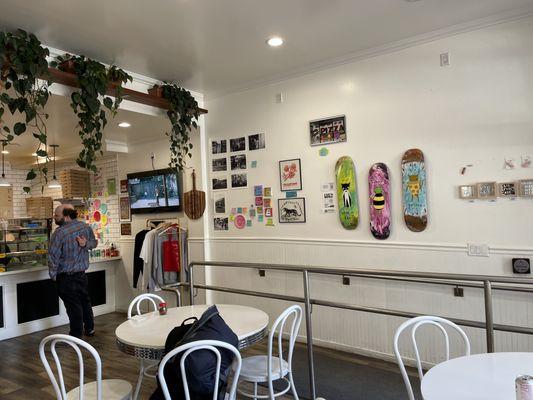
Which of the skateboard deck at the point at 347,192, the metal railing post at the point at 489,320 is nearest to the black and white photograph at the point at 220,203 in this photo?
the skateboard deck at the point at 347,192

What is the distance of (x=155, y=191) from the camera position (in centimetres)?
539

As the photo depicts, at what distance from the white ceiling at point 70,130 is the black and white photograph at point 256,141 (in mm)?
979

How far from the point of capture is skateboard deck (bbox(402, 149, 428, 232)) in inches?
131

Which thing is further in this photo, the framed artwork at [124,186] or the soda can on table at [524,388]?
the framed artwork at [124,186]

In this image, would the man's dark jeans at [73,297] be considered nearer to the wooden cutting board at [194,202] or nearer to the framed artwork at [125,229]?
the framed artwork at [125,229]

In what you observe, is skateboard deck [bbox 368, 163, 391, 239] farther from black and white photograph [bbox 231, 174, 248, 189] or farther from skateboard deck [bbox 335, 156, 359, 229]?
black and white photograph [bbox 231, 174, 248, 189]

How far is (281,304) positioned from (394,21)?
9.42 ft

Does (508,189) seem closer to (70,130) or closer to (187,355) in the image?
(187,355)

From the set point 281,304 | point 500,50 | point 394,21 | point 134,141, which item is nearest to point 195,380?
point 281,304

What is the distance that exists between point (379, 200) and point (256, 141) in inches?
61.1

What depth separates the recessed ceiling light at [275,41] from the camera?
3299 millimetres

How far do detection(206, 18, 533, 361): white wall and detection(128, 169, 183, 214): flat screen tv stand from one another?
1.09m

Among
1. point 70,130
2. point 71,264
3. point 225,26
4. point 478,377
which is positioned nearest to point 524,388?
point 478,377

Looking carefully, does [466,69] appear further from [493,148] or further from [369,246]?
[369,246]
